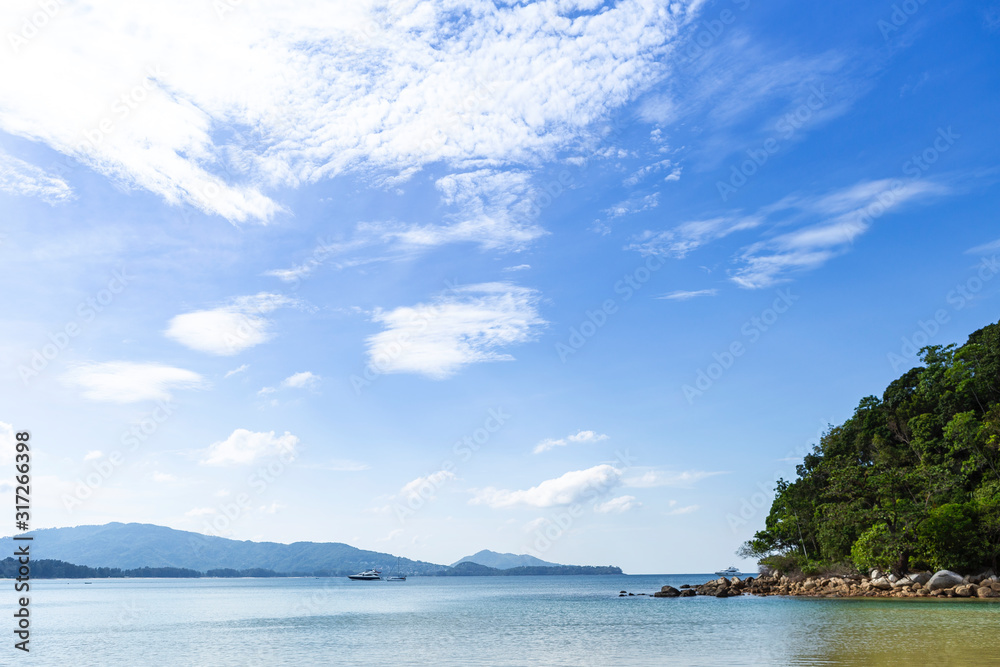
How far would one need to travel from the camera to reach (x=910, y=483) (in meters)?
56.4

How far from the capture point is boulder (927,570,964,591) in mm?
49344

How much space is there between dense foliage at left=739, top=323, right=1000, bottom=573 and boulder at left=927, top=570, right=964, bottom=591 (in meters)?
1.05

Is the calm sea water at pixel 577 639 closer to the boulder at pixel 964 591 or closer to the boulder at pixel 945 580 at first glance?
the boulder at pixel 964 591

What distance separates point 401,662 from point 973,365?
195 feet

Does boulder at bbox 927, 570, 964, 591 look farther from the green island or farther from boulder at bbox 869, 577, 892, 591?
boulder at bbox 869, 577, 892, 591

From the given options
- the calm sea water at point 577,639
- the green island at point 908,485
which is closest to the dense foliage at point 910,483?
the green island at point 908,485

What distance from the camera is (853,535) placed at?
60.9 metres

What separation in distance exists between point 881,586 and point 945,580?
22.1 feet

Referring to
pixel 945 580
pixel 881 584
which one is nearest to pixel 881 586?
pixel 881 584

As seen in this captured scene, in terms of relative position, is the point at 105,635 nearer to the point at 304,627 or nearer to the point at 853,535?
the point at 304,627

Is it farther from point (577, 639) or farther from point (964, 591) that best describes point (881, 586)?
point (577, 639)

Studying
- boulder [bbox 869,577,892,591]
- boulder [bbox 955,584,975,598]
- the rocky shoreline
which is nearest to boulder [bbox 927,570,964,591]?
the rocky shoreline

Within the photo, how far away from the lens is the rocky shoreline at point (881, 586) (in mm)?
48156

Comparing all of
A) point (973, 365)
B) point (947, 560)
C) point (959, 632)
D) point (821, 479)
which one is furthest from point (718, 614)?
point (973, 365)
